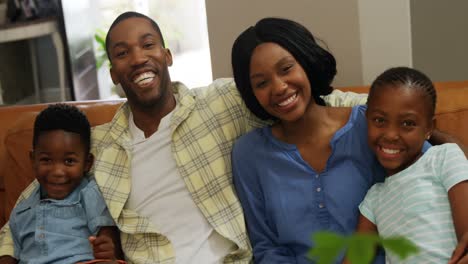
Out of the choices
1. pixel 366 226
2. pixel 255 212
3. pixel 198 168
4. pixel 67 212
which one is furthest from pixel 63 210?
pixel 366 226

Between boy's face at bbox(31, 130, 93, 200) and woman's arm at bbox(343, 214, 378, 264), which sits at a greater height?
boy's face at bbox(31, 130, 93, 200)

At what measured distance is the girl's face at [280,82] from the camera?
1543 millimetres

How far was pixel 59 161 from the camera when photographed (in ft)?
5.85

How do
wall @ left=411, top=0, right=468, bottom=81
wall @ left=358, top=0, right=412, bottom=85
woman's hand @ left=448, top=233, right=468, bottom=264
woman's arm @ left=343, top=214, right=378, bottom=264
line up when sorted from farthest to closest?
wall @ left=411, top=0, right=468, bottom=81 < wall @ left=358, top=0, right=412, bottom=85 < woman's arm @ left=343, top=214, right=378, bottom=264 < woman's hand @ left=448, top=233, right=468, bottom=264

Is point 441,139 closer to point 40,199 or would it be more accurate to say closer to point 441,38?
point 40,199

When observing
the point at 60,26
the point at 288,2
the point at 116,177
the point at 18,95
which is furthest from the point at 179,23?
the point at 116,177

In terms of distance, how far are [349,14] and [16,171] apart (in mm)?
1261

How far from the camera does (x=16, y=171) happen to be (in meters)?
2.06

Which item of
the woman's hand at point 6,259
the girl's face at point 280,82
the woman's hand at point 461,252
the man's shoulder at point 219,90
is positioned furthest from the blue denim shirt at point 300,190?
the woman's hand at point 6,259

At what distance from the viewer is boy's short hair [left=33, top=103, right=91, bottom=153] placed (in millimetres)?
1826

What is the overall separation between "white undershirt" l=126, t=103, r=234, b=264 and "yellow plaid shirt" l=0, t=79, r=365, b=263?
22 mm

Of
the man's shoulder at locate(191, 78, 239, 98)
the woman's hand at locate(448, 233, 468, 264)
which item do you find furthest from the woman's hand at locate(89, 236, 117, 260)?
the woman's hand at locate(448, 233, 468, 264)

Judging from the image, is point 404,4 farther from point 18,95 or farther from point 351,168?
point 18,95

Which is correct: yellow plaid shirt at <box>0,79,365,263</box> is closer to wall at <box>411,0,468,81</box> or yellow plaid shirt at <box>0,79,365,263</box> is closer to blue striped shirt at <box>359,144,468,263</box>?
blue striped shirt at <box>359,144,468,263</box>
